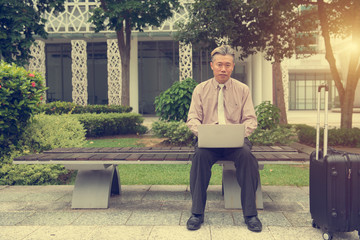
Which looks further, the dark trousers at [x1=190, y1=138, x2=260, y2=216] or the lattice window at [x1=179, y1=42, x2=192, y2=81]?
the lattice window at [x1=179, y1=42, x2=192, y2=81]

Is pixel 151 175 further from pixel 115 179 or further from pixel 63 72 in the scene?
pixel 63 72

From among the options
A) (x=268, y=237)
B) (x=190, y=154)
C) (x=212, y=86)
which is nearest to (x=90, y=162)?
(x=190, y=154)

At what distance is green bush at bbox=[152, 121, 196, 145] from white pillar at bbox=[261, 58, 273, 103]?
16.2m

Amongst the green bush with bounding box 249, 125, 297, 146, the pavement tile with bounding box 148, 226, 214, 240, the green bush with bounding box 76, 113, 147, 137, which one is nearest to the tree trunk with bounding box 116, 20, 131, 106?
the green bush with bounding box 76, 113, 147, 137

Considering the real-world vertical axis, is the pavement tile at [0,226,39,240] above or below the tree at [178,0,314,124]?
below

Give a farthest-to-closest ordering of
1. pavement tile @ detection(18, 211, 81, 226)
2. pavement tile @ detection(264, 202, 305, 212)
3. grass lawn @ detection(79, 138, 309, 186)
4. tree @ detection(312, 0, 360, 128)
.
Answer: tree @ detection(312, 0, 360, 128), grass lawn @ detection(79, 138, 309, 186), pavement tile @ detection(264, 202, 305, 212), pavement tile @ detection(18, 211, 81, 226)

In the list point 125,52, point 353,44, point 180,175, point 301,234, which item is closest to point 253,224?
point 301,234

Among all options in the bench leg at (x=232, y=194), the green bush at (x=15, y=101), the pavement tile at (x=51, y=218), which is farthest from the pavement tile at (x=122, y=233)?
the green bush at (x=15, y=101)

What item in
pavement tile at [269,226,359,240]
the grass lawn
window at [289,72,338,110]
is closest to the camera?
pavement tile at [269,226,359,240]

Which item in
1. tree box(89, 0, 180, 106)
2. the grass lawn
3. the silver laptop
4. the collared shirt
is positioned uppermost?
tree box(89, 0, 180, 106)

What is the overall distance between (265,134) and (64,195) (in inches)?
227

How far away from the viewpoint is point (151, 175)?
20.3 ft

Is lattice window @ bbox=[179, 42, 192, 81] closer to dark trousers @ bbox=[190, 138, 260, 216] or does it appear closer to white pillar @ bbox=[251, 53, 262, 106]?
white pillar @ bbox=[251, 53, 262, 106]

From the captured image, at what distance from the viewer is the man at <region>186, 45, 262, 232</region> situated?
3.38 meters
